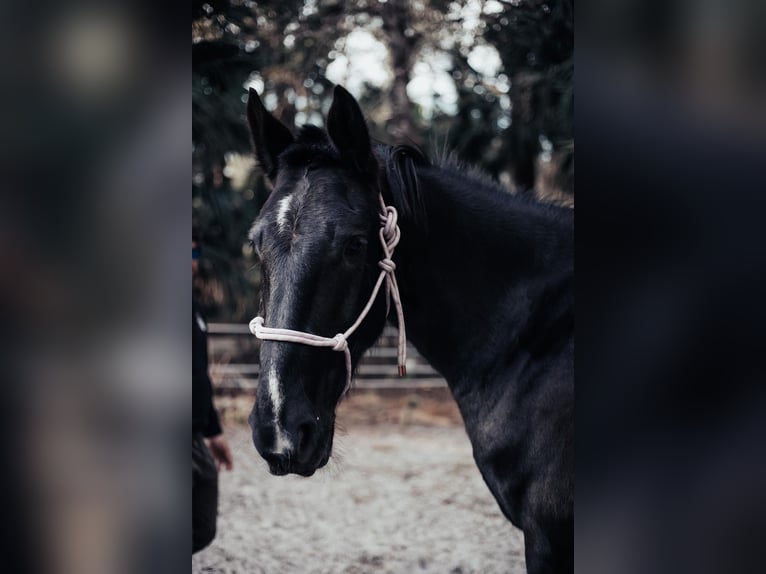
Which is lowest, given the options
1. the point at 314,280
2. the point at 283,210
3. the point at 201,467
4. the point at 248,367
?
the point at 248,367

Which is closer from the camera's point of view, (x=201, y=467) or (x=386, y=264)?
(x=386, y=264)

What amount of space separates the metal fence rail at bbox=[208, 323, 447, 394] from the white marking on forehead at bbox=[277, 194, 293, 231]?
838 centimetres

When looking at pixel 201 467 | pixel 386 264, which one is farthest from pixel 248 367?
pixel 386 264

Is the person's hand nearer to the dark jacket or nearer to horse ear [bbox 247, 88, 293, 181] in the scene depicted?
the dark jacket

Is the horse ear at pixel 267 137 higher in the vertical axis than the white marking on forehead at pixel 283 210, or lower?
higher

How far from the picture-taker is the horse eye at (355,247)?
210cm

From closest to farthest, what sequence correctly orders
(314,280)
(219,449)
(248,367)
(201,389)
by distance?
(314,280) < (201,389) < (219,449) < (248,367)

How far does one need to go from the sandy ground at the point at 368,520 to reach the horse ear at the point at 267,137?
6.62ft

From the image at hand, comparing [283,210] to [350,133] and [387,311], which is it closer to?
[350,133]

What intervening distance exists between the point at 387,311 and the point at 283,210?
54 cm

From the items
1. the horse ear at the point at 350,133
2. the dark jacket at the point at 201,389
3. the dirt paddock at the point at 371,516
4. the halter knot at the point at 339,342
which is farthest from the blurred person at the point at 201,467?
the horse ear at the point at 350,133

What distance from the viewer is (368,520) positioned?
18.9 ft

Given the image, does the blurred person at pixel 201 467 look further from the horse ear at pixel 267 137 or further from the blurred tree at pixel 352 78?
the blurred tree at pixel 352 78

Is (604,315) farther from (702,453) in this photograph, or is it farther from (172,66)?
(172,66)
